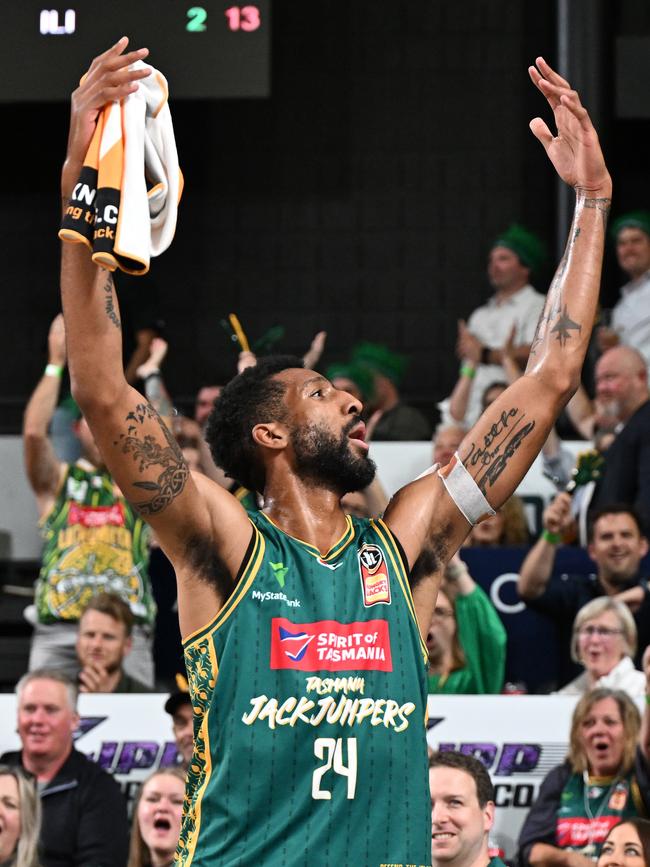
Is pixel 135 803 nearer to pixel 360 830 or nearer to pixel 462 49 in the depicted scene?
pixel 360 830

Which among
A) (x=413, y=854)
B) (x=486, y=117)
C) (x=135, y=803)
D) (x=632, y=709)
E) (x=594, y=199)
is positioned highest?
(x=486, y=117)

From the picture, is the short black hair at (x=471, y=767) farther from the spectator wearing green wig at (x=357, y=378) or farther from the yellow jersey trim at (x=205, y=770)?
the spectator wearing green wig at (x=357, y=378)

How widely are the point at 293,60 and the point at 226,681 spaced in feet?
34.3

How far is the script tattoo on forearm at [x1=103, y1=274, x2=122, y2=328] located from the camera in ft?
9.74

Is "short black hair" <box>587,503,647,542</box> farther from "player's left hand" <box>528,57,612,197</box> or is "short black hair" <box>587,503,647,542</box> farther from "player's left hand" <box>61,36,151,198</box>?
"player's left hand" <box>61,36,151,198</box>

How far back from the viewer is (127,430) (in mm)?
2996

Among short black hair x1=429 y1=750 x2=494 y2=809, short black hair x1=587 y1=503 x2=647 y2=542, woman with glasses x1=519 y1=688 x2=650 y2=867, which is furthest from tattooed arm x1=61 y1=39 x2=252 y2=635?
short black hair x1=587 y1=503 x2=647 y2=542

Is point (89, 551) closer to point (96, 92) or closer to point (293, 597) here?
point (293, 597)

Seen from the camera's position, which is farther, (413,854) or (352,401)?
(352,401)

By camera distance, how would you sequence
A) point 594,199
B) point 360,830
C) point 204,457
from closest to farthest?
point 360,830 < point 594,199 < point 204,457

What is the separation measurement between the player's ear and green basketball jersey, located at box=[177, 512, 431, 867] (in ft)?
0.84

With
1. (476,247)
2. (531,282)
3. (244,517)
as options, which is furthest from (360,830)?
(476,247)

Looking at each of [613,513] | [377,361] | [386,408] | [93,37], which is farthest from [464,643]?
[377,361]

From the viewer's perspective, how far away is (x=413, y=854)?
9.56ft
